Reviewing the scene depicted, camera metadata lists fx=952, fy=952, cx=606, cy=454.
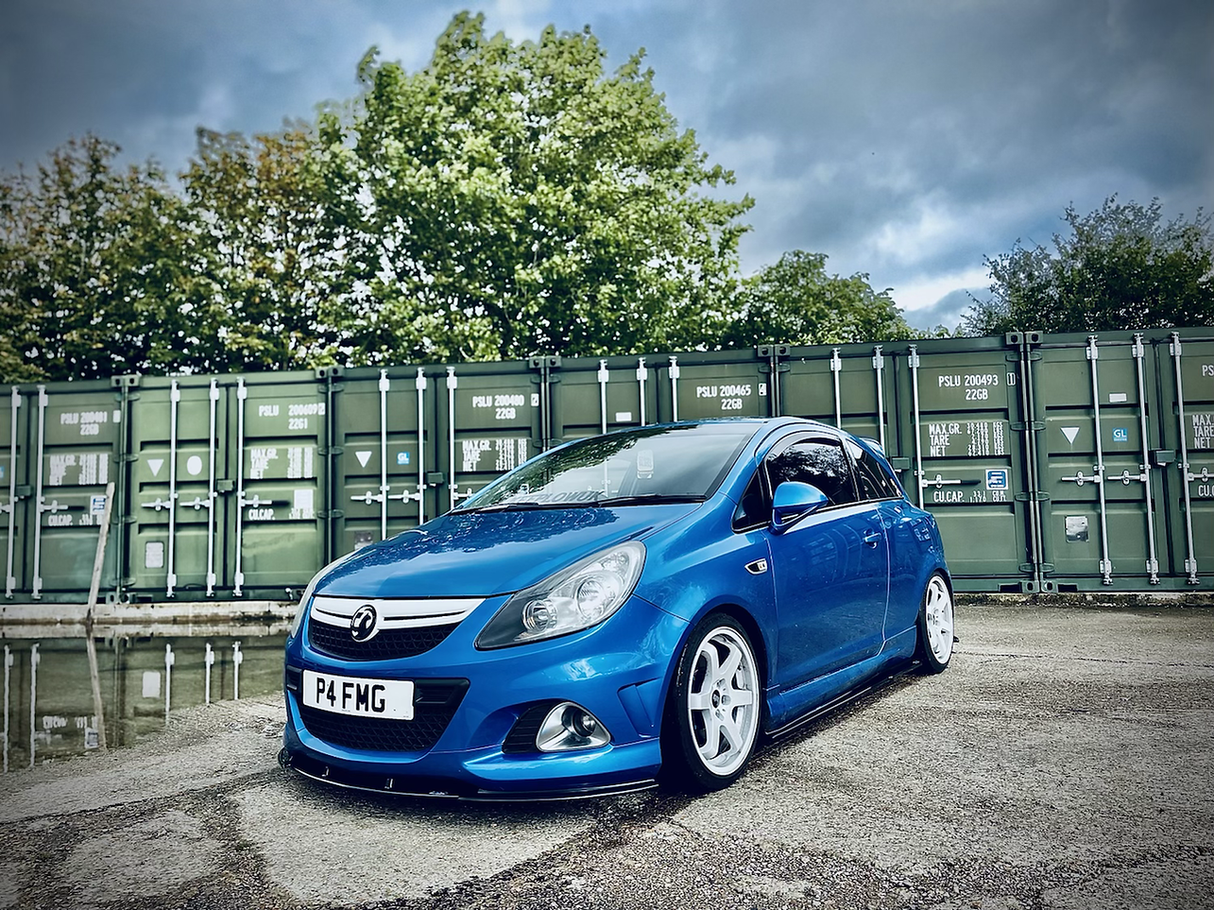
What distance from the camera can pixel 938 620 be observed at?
589cm

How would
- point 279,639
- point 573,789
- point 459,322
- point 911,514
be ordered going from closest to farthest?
point 573,789, point 911,514, point 279,639, point 459,322

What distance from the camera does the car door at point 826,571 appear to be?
405 centimetres

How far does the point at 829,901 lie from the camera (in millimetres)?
2584

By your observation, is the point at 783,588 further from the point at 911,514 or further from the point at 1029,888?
the point at 911,514

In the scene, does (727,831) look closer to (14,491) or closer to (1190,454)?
(1190,454)

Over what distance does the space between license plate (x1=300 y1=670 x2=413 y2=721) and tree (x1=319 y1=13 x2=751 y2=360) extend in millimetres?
16958

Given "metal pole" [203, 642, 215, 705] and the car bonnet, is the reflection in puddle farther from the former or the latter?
the car bonnet

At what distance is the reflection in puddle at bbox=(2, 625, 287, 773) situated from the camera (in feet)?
16.5

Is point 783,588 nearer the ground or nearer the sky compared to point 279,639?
nearer the sky

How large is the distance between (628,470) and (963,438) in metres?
6.75

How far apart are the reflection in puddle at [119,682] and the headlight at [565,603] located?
274 centimetres

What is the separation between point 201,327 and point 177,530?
1337 centimetres

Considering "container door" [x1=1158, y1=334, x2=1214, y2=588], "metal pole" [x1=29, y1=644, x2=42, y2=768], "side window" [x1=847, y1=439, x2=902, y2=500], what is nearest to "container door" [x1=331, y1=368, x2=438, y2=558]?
"metal pole" [x1=29, y1=644, x2=42, y2=768]

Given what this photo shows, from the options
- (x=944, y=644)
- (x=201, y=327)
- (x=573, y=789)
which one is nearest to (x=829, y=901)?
(x=573, y=789)
